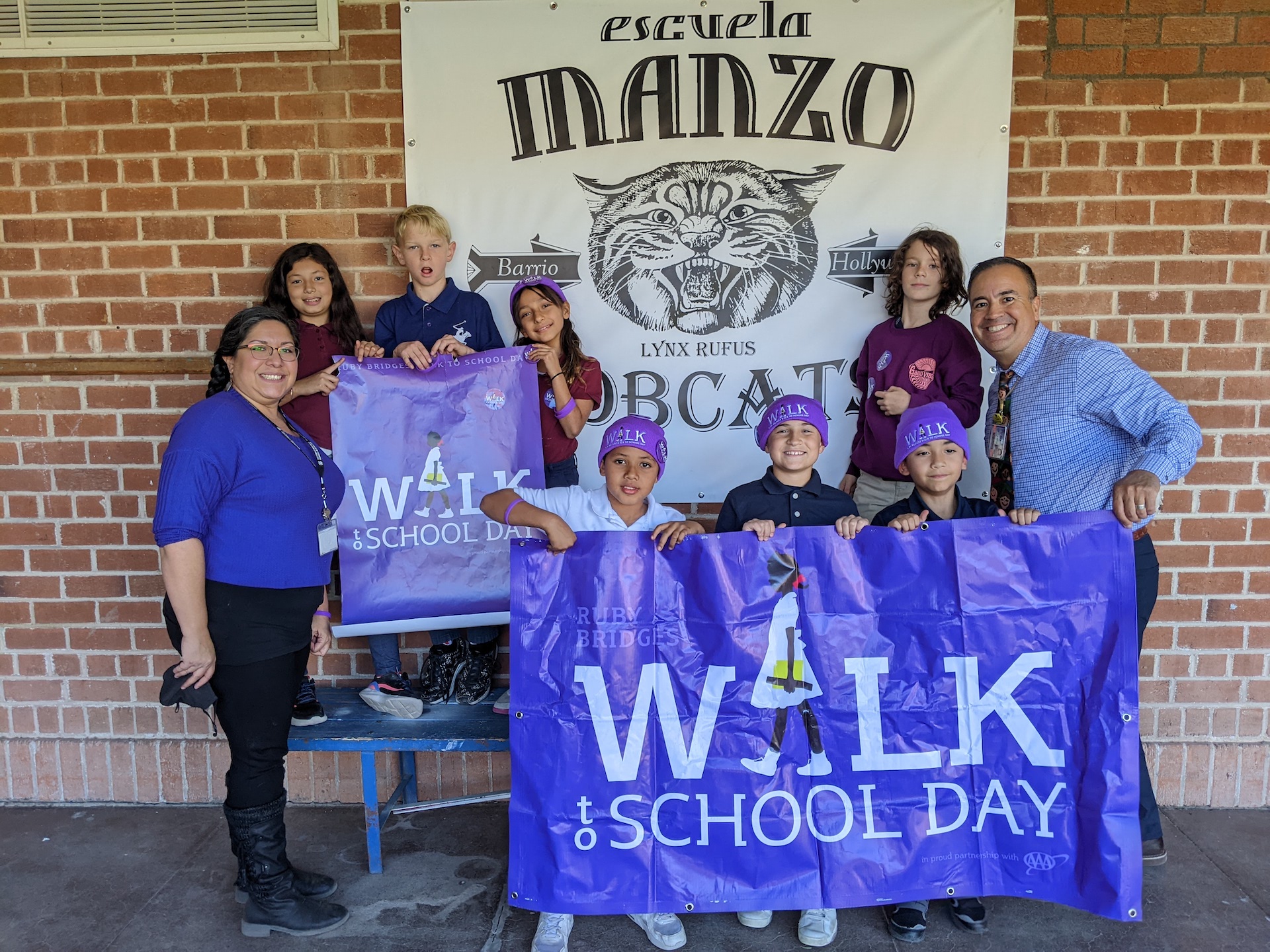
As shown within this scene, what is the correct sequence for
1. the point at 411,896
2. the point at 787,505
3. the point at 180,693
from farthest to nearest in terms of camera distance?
the point at 411,896 → the point at 787,505 → the point at 180,693

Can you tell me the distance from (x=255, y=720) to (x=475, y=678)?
0.81m

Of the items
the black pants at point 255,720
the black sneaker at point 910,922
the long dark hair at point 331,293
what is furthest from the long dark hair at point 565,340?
the black sneaker at point 910,922

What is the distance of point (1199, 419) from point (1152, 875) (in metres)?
1.54

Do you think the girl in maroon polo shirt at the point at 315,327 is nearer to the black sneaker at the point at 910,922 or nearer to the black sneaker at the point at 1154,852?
the black sneaker at the point at 910,922

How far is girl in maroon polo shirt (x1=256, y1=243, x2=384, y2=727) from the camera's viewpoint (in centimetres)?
308

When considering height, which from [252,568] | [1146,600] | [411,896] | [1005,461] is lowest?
[411,896]

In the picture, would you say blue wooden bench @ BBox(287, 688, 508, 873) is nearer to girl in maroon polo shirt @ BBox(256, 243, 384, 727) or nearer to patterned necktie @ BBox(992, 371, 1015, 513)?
girl in maroon polo shirt @ BBox(256, 243, 384, 727)

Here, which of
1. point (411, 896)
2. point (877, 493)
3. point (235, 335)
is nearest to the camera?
point (235, 335)

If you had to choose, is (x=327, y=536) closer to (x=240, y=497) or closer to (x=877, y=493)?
(x=240, y=497)

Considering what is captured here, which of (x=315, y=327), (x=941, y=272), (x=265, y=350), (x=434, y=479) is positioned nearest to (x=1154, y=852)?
(x=941, y=272)

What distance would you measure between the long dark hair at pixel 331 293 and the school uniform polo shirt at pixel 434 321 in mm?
94

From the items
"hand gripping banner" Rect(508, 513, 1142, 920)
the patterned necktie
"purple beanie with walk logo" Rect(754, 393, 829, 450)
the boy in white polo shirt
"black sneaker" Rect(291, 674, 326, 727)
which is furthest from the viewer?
"black sneaker" Rect(291, 674, 326, 727)

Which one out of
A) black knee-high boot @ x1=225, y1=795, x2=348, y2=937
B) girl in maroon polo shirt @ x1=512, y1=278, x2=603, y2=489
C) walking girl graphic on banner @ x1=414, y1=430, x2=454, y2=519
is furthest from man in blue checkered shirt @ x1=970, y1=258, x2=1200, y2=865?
black knee-high boot @ x1=225, y1=795, x2=348, y2=937

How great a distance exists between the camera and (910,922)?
2.52m
